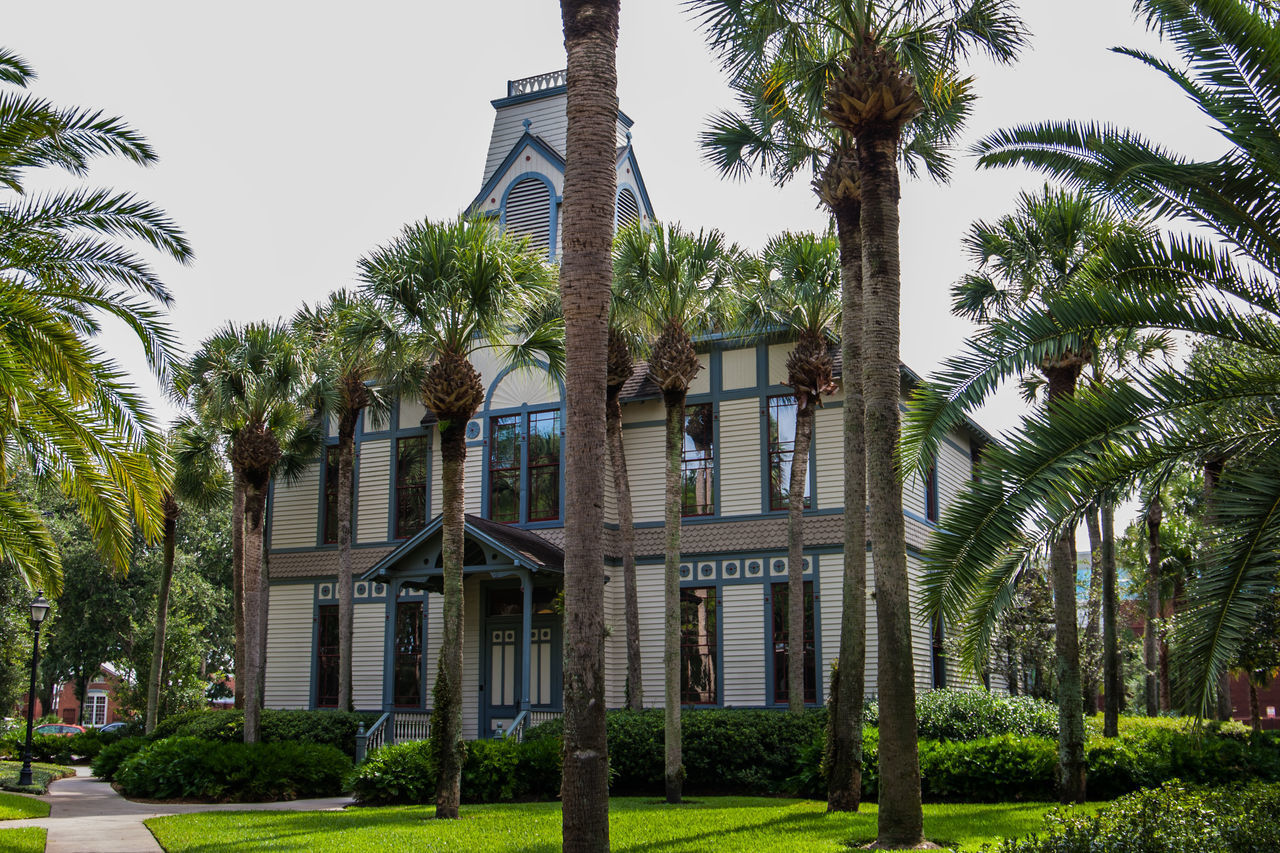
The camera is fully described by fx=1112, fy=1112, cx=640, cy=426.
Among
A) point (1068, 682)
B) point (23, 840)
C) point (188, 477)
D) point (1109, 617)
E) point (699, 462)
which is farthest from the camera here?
point (188, 477)

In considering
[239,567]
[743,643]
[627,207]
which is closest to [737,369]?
[743,643]

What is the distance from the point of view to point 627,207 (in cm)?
2959

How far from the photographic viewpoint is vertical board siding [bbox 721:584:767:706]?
22047 millimetres

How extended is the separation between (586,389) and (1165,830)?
5.30m

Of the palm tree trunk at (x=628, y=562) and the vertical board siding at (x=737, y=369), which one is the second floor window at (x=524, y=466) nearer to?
the palm tree trunk at (x=628, y=562)

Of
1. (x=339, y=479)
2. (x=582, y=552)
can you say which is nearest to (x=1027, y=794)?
(x=582, y=552)

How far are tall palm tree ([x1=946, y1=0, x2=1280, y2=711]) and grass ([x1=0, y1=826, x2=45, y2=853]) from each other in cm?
1028

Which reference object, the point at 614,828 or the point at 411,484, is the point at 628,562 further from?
the point at 614,828

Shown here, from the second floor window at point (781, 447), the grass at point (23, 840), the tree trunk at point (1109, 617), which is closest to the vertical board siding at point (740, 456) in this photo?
the second floor window at point (781, 447)

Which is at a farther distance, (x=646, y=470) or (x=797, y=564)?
(x=646, y=470)

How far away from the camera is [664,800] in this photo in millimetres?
16984

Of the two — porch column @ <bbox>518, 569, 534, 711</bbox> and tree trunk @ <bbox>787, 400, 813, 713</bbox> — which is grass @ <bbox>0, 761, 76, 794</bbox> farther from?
tree trunk @ <bbox>787, 400, 813, 713</bbox>

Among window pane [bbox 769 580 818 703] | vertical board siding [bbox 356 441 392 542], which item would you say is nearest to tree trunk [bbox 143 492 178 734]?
vertical board siding [bbox 356 441 392 542]

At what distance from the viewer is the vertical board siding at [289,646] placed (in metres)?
26.8
